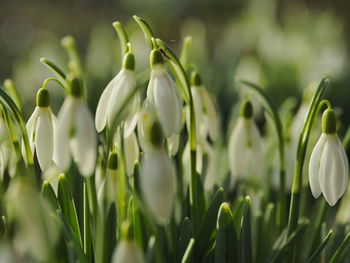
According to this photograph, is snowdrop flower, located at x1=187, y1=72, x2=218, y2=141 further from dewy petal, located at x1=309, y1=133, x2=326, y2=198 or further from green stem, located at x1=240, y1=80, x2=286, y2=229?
dewy petal, located at x1=309, y1=133, x2=326, y2=198

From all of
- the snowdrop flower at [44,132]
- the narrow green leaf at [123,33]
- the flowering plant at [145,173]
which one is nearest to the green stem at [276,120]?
the flowering plant at [145,173]

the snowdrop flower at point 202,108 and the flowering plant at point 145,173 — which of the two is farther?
the snowdrop flower at point 202,108

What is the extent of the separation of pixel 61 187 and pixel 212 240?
0.28 metres

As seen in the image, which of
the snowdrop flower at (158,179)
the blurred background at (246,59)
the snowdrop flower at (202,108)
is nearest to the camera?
the snowdrop flower at (158,179)

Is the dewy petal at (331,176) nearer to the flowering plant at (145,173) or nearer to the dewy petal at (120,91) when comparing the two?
the flowering plant at (145,173)

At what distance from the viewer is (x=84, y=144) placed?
0.86m

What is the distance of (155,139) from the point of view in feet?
2.69

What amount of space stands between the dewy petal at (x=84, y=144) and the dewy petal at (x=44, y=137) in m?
0.19

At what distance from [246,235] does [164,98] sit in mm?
279

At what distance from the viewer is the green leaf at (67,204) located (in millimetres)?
1112

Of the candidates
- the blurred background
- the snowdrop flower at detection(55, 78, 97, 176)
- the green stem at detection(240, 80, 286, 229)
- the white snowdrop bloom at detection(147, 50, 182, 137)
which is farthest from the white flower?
the blurred background

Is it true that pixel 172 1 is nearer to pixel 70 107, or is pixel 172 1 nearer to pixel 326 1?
pixel 326 1

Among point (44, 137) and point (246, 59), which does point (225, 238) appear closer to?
point (44, 137)

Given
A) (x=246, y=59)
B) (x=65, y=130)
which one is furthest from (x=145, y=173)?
(x=246, y=59)
